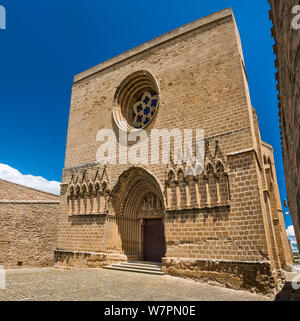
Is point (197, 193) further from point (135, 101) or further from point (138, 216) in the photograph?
point (135, 101)

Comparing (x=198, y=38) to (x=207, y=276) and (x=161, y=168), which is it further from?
(x=207, y=276)

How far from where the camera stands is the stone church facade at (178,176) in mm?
6672

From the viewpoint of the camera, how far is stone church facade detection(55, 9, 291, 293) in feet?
21.9

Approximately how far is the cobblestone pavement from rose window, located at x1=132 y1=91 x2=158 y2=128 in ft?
20.3

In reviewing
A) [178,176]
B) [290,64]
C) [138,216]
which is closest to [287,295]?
[178,176]

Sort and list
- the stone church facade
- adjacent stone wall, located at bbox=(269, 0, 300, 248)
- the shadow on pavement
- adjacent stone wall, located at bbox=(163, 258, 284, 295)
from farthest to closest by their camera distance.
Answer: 1. the stone church facade
2. adjacent stone wall, located at bbox=(163, 258, 284, 295)
3. the shadow on pavement
4. adjacent stone wall, located at bbox=(269, 0, 300, 248)

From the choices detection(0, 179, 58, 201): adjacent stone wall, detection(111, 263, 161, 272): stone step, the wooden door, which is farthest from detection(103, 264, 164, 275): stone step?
detection(0, 179, 58, 201): adjacent stone wall

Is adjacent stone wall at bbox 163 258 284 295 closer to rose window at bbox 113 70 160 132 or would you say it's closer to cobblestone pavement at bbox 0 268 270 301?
cobblestone pavement at bbox 0 268 270 301

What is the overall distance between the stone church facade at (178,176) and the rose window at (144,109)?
54 millimetres

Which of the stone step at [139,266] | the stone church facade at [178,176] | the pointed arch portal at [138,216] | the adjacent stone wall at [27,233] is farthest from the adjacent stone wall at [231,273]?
the adjacent stone wall at [27,233]

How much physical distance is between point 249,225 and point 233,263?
3.72ft

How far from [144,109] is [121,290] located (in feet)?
24.5

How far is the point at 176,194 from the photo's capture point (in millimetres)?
7906

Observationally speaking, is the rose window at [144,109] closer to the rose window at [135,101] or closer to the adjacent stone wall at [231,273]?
the rose window at [135,101]
